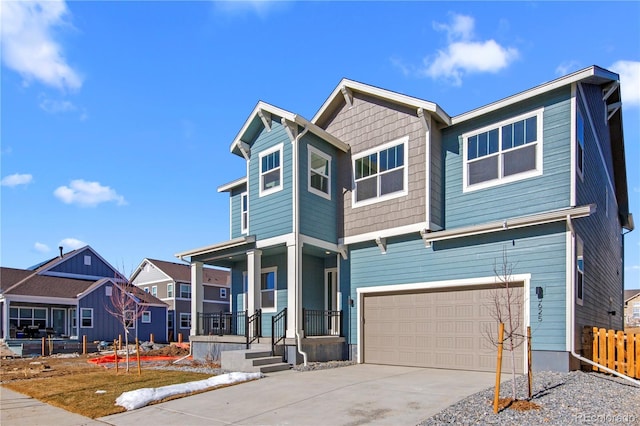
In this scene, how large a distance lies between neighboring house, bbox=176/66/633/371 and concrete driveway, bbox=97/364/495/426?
195cm

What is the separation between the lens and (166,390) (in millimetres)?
8891

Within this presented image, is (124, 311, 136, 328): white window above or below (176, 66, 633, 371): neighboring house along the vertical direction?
below

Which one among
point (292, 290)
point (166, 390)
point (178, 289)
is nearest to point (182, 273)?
point (178, 289)

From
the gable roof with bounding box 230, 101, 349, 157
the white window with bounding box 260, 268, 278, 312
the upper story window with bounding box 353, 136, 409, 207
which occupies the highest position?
the gable roof with bounding box 230, 101, 349, 157

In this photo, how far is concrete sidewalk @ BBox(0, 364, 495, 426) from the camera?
700 centimetres

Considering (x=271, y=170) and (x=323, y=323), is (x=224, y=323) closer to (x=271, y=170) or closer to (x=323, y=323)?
(x=323, y=323)

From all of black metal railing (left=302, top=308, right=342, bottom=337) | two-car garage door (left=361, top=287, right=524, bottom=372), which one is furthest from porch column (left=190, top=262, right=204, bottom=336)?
two-car garage door (left=361, top=287, right=524, bottom=372)

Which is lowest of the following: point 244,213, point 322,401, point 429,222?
point 322,401

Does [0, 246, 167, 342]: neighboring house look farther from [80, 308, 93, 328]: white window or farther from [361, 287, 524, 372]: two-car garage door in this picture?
[361, 287, 524, 372]: two-car garage door

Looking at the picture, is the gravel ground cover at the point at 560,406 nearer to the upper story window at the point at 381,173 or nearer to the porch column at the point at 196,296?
the upper story window at the point at 381,173

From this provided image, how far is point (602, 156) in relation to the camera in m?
14.5

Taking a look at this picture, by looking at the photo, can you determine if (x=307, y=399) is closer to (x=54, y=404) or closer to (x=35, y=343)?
(x=54, y=404)

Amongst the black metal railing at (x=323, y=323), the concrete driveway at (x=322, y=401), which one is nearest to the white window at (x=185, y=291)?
the black metal railing at (x=323, y=323)

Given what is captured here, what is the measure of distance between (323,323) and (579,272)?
23.9ft
